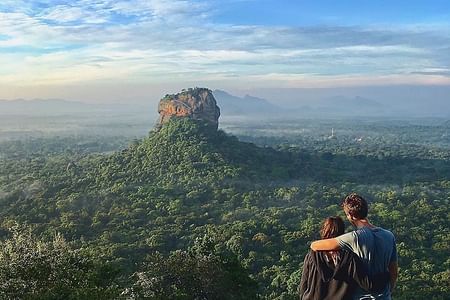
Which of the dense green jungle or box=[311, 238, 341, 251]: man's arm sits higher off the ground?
box=[311, 238, 341, 251]: man's arm

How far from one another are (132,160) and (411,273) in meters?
30.5

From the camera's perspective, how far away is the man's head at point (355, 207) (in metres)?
4.06

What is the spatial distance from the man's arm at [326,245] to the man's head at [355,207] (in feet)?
0.79

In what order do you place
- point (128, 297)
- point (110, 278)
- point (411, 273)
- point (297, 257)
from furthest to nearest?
point (297, 257) → point (411, 273) → point (110, 278) → point (128, 297)

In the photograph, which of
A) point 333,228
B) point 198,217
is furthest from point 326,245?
point 198,217

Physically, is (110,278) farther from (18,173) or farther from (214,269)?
(18,173)

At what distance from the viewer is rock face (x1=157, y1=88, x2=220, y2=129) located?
180 ft

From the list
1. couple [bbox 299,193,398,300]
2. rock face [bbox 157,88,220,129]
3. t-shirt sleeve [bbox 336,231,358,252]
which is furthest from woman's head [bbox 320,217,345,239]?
rock face [bbox 157,88,220,129]

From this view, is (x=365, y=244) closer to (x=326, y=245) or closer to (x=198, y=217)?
(x=326, y=245)

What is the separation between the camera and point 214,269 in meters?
12.5

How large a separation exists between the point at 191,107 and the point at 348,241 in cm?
5124

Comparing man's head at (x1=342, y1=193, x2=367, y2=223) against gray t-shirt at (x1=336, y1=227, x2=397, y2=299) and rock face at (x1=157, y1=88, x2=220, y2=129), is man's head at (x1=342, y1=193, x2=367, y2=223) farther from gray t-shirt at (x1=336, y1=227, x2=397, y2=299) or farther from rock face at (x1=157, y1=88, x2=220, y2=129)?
rock face at (x1=157, y1=88, x2=220, y2=129)

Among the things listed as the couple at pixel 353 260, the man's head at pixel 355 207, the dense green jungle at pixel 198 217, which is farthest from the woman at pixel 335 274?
the dense green jungle at pixel 198 217

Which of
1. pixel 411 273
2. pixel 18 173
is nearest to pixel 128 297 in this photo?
pixel 411 273
